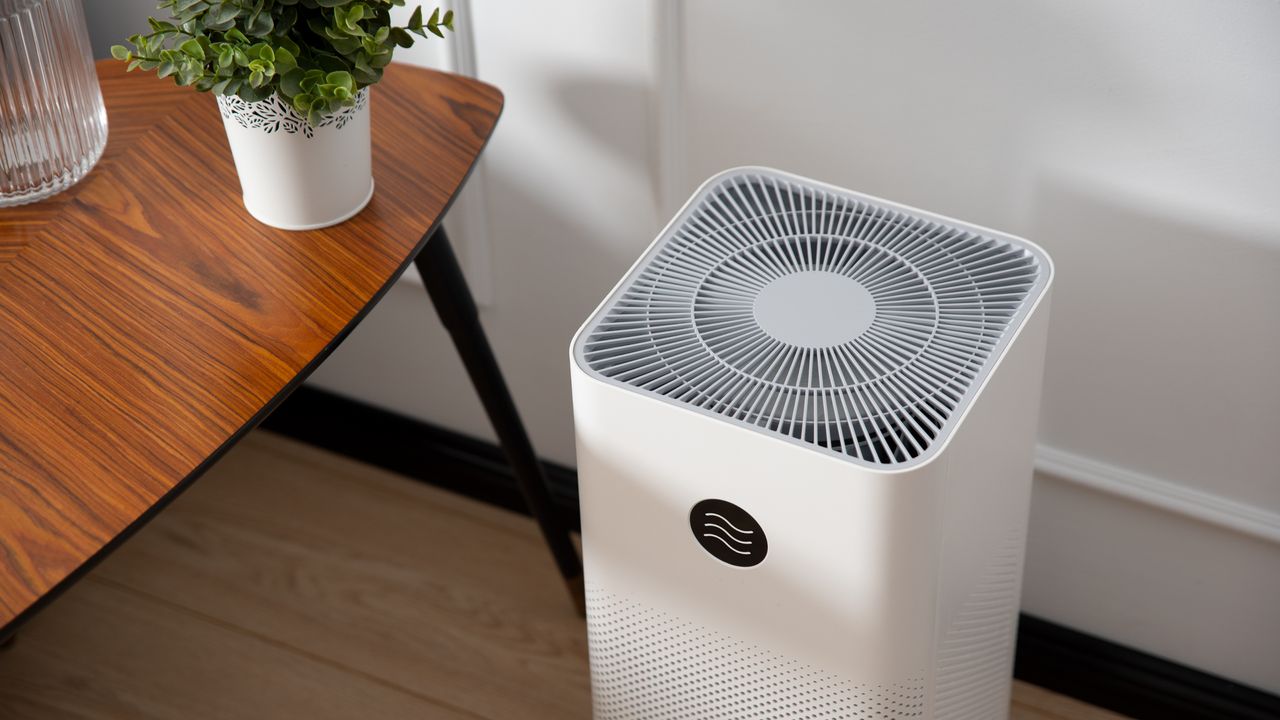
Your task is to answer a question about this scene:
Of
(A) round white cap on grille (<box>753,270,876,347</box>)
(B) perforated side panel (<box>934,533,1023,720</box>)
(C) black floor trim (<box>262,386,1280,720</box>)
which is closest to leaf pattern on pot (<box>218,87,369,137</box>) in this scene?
(A) round white cap on grille (<box>753,270,876,347</box>)

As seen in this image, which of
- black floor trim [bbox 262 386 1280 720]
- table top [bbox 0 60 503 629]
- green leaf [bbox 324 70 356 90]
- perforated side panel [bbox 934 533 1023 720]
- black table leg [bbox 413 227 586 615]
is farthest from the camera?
black floor trim [bbox 262 386 1280 720]

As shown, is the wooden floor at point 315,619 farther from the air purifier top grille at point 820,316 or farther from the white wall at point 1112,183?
the air purifier top grille at point 820,316

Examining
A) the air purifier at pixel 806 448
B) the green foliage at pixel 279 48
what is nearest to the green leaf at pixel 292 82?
the green foliage at pixel 279 48

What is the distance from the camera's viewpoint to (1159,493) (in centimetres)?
119

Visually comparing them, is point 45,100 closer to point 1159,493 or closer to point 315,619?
point 315,619

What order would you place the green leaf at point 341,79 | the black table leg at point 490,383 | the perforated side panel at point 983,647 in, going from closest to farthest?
1. the green leaf at point 341,79
2. the perforated side panel at point 983,647
3. the black table leg at point 490,383

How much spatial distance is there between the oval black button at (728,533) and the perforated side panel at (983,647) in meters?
0.17

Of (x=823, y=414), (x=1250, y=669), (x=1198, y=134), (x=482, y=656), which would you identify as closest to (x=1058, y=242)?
(x=1198, y=134)

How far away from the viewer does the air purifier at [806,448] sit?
2.81 ft

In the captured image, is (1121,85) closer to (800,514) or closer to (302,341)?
(800,514)

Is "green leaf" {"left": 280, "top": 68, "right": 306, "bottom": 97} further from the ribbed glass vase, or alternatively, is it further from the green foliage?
the ribbed glass vase

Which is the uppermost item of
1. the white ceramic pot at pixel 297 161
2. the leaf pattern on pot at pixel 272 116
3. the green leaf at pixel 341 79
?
the green leaf at pixel 341 79

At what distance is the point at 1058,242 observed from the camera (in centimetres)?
112

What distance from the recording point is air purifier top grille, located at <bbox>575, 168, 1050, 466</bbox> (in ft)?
2.86
